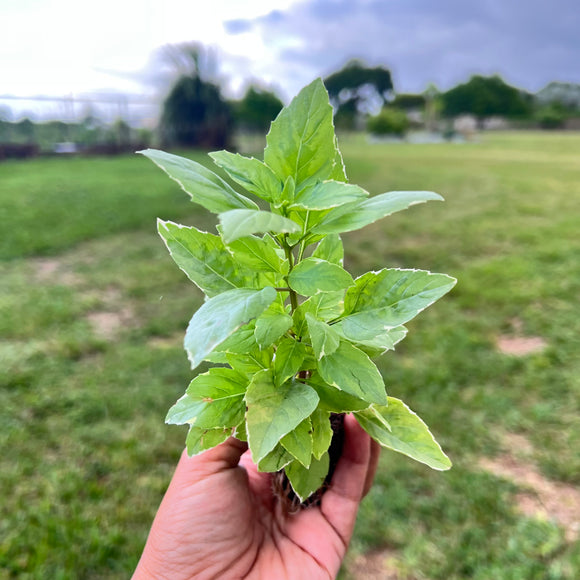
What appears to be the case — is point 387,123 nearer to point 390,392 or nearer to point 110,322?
point 110,322

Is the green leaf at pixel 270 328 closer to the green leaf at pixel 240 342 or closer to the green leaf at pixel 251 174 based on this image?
the green leaf at pixel 240 342

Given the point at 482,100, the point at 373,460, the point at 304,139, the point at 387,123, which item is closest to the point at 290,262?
the point at 304,139

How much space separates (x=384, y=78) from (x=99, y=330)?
17201mm

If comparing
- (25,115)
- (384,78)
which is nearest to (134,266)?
(25,115)

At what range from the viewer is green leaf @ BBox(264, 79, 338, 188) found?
1.74 feet

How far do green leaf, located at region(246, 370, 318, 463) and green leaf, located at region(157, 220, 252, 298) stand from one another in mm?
115

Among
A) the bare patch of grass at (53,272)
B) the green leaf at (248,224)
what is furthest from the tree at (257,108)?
the green leaf at (248,224)

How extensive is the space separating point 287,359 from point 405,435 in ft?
0.73

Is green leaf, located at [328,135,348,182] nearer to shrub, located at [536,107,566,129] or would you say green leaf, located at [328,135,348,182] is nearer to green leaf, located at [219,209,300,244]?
green leaf, located at [219,209,300,244]

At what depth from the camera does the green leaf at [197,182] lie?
0.46m

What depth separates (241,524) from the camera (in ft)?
2.51

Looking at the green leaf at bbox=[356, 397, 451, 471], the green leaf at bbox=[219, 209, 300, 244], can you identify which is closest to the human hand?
the green leaf at bbox=[356, 397, 451, 471]

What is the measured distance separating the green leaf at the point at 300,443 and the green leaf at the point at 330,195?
0.26 metres

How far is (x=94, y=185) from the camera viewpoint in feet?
17.6
